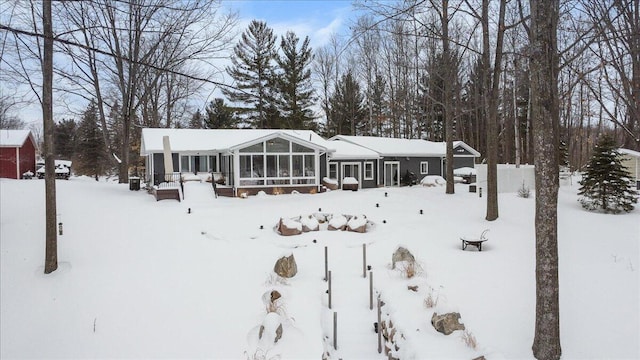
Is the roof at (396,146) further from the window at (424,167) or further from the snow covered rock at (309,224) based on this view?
the snow covered rock at (309,224)

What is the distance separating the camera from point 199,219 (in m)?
13.5

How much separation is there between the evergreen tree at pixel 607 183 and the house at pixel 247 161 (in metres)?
11.9

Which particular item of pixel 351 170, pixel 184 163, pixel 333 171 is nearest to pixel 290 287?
pixel 184 163

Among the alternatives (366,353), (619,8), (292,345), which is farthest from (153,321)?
(619,8)

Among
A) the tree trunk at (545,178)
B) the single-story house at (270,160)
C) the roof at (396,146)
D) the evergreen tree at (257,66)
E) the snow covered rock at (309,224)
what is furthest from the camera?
the evergreen tree at (257,66)

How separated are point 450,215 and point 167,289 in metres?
10.4

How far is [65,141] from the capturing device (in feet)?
147

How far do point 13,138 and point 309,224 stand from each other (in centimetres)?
2303

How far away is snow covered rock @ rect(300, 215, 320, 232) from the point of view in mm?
12656

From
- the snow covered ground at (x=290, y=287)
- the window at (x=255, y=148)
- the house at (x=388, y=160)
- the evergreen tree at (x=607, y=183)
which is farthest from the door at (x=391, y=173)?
the evergreen tree at (x=607, y=183)

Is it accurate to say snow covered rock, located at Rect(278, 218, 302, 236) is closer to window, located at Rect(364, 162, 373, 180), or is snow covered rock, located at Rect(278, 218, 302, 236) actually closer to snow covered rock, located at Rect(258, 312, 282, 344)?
snow covered rock, located at Rect(258, 312, 282, 344)

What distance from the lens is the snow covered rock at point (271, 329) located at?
20.7 ft

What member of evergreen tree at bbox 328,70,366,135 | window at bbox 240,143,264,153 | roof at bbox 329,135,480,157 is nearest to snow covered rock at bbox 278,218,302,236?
window at bbox 240,143,264,153

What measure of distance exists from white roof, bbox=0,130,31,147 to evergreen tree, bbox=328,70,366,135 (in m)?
23.5
